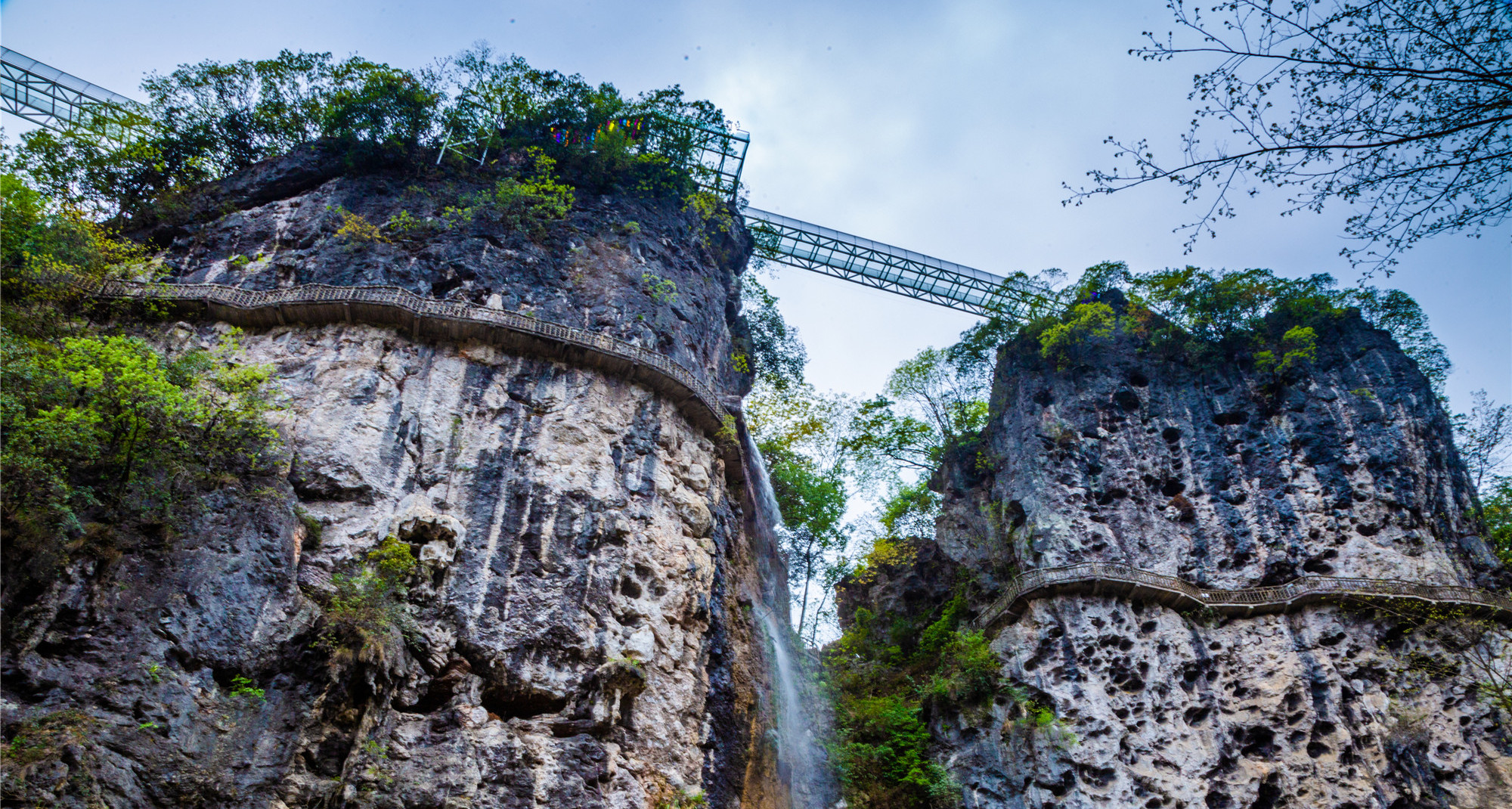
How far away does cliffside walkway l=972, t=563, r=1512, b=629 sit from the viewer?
1853 centimetres

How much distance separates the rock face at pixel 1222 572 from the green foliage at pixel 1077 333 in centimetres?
41

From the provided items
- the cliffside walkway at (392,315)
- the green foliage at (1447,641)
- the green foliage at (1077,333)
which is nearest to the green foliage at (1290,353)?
the green foliage at (1077,333)

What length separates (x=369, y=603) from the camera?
12523mm

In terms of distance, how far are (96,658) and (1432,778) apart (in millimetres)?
20622

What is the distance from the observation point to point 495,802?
11875 mm

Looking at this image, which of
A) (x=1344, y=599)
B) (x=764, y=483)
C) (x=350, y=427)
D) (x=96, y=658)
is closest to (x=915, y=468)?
(x=764, y=483)

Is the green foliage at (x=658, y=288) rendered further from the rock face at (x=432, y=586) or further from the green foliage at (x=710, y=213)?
the green foliage at (x=710, y=213)

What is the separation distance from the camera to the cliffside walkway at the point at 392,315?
54.6ft

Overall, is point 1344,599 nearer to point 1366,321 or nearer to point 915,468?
point 1366,321

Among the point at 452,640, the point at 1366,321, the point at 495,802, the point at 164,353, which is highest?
the point at 1366,321

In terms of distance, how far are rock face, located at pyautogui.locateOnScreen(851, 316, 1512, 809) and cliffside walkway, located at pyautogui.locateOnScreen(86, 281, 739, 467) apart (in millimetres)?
9607

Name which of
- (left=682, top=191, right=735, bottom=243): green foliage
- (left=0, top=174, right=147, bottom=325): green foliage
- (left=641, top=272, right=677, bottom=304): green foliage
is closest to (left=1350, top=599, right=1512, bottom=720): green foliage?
(left=641, top=272, right=677, bottom=304): green foliage

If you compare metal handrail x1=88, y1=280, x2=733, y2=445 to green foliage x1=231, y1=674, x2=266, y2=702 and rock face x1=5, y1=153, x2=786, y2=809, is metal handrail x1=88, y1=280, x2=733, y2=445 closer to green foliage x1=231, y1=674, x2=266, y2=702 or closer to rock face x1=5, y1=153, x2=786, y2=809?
rock face x1=5, y1=153, x2=786, y2=809

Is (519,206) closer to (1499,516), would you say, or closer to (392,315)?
(392,315)
